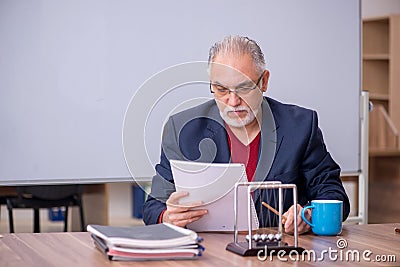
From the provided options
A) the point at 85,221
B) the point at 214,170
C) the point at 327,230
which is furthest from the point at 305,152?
the point at 85,221

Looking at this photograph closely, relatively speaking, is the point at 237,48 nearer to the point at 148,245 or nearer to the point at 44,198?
the point at 148,245

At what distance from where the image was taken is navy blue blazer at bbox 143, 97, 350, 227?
2422 millimetres

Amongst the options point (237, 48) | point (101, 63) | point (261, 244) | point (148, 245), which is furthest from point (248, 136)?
point (101, 63)

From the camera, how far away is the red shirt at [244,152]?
8.09ft

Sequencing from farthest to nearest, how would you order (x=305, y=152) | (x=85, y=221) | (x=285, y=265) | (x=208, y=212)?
(x=85, y=221)
(x=305, y=152)
(x=208, y=212)
(x=285, y=265)

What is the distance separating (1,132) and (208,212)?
129 centimetres

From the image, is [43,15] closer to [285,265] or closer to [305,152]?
[305,152]

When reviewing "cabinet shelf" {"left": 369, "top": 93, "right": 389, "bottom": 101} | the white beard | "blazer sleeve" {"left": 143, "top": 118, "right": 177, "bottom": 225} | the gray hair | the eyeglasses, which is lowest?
"blazer sleeve" {"left": 143, "top": 118, "right": 177, "bottom": 225}

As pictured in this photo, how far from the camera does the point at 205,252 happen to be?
1896 mm

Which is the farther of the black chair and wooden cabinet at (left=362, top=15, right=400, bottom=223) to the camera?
wooden cabinet at (left=362, top=15, right=400, bottom=223)

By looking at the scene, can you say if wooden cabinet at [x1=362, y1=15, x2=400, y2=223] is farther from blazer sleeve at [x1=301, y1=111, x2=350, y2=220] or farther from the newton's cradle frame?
the newton's cradle frame

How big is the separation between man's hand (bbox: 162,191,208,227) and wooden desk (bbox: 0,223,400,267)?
64mm

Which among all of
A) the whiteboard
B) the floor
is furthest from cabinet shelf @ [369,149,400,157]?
the whiteboard

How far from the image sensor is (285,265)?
5.73ft
